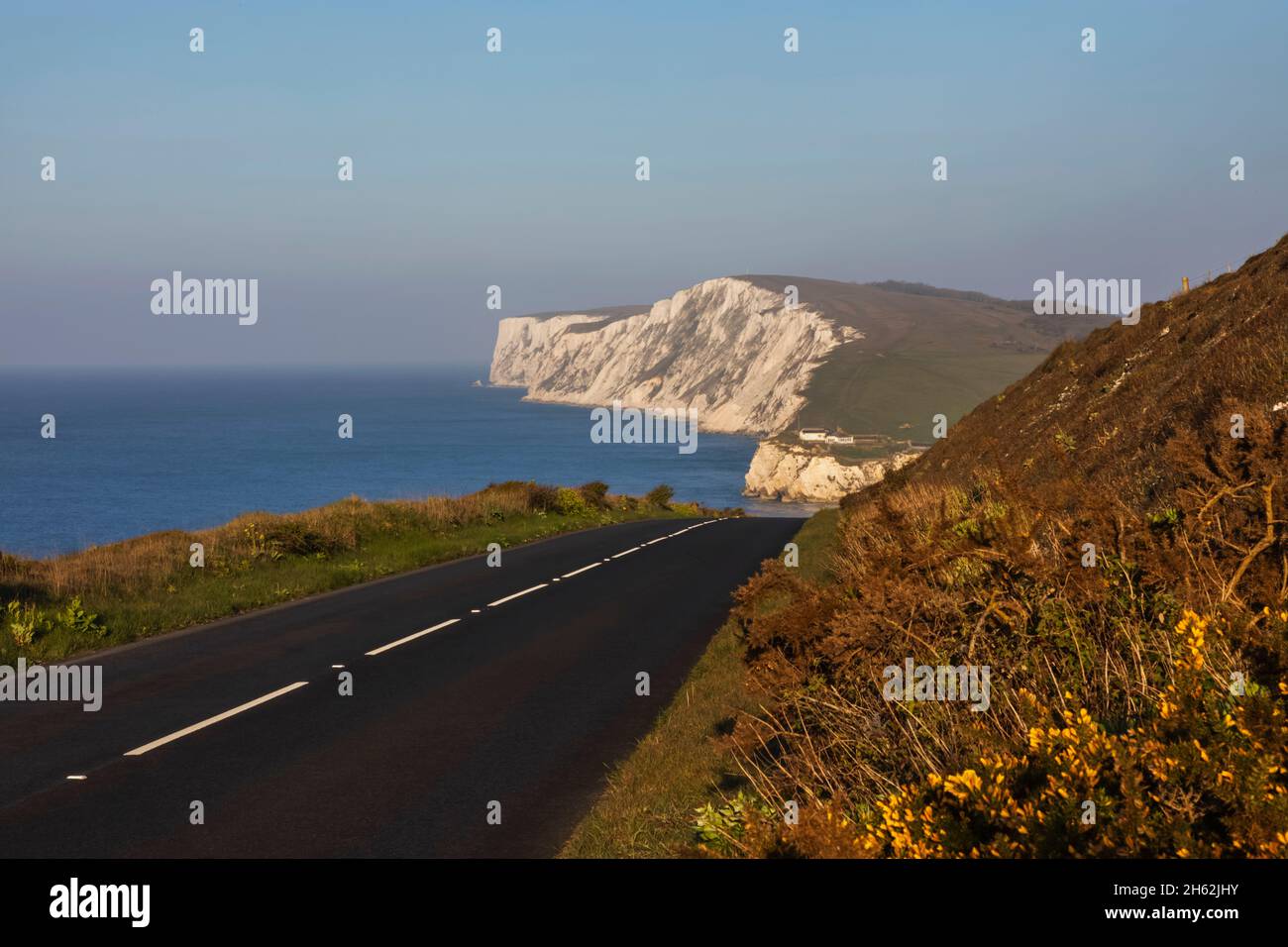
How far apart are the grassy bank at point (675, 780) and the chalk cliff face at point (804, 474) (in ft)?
320

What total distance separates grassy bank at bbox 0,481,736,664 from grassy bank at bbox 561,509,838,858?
8055 mm

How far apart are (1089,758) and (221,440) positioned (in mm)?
169928

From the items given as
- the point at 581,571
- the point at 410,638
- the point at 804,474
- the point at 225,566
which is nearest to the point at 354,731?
the point at 410,638

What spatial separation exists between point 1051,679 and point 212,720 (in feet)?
24.1

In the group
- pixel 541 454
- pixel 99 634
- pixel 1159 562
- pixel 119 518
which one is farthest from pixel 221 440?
pixel 1159 562

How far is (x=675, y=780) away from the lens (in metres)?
7.46

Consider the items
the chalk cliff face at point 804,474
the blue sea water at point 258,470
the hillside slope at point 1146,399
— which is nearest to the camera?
the hillside slope at point 1146,399

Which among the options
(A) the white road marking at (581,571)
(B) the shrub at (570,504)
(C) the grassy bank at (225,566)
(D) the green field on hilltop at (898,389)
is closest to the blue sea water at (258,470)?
(D) the green field on hilltop at (898,389)

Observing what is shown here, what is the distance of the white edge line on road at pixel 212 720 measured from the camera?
8664mm

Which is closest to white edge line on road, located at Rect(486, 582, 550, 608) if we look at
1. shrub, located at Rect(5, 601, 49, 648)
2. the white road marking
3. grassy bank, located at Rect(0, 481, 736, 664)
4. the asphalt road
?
the asphalt road

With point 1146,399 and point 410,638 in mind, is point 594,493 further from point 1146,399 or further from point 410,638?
point 410,638

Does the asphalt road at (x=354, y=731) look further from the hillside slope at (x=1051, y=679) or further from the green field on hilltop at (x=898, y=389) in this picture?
the green field on hilltop at (x=898, y=389)
